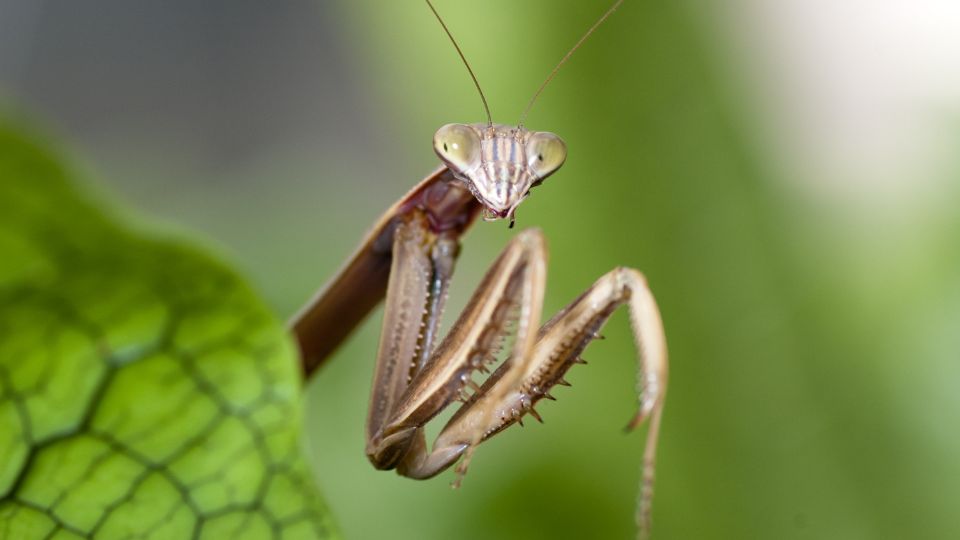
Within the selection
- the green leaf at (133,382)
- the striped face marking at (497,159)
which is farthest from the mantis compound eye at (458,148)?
the green leaf at (133,382)

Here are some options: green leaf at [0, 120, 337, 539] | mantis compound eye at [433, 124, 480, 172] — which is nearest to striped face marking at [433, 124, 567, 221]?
mantis compound eye at [433, 124, 480, 172]

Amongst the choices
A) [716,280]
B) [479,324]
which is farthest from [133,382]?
[716,280]

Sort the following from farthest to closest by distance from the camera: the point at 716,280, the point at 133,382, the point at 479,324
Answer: the point at 716,280
the point at 479,324
the point at 133,382

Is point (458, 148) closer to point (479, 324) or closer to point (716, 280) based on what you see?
point (479, 324)

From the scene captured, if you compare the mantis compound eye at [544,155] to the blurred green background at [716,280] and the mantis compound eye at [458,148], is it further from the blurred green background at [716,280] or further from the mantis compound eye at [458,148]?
the blurred green background at [716,280]

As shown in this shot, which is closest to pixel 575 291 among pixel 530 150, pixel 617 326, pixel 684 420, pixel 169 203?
pixel 617 326

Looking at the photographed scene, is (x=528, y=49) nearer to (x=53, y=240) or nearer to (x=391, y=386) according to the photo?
(x=391, y=386)
